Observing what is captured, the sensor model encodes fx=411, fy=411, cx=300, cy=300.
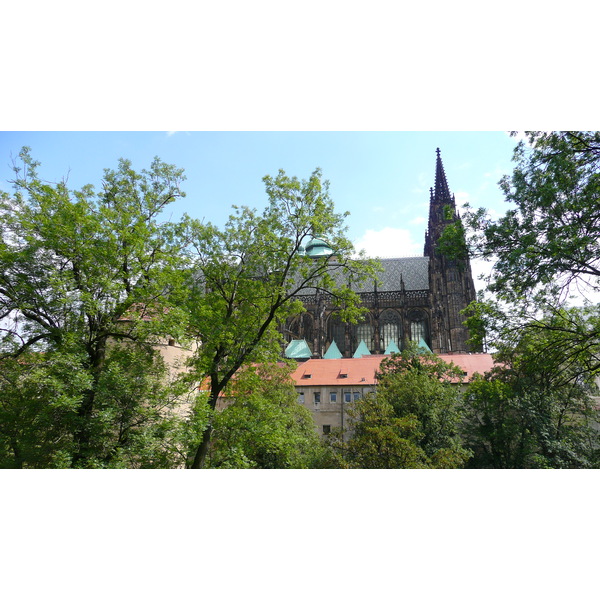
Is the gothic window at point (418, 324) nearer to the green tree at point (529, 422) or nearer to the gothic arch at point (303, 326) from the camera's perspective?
the gothic arch at point (303, 326)

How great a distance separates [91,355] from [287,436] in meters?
5.03

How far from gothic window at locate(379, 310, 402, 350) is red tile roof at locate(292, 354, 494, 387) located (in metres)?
16.9

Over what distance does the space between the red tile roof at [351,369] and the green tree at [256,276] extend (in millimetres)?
14478

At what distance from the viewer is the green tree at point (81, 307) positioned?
8047 millimetres

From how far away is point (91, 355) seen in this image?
8953 mm

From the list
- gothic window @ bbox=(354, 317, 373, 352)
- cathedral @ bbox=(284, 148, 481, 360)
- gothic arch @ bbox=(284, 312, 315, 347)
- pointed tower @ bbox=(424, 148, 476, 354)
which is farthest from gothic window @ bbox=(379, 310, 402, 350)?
gothic arch @ bbox=(284, 312, 315, 347)

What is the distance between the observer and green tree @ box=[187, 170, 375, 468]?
34.4 ft

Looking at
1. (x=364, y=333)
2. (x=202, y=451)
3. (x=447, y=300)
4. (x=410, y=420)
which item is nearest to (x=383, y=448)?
(x=410, y=420)

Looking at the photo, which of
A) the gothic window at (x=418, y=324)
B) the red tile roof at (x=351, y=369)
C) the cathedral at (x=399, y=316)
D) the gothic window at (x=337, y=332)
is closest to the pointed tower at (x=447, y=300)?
the cathedral at (x=399, y=316)

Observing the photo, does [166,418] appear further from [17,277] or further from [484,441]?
[484,441]

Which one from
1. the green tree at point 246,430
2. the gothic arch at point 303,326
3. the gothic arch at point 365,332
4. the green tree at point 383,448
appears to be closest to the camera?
the green tree at point 246,430

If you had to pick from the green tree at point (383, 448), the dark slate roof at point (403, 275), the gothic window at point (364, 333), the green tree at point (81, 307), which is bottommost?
the green tree at point (383, 448)

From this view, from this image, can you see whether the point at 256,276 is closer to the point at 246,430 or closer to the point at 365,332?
the point at 246,430

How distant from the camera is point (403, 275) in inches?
1982
